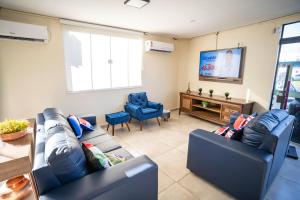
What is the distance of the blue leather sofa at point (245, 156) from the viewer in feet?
5.07

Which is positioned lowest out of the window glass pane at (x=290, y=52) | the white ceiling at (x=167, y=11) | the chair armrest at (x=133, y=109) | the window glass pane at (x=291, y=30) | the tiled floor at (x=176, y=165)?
the tiled floor at (x=176, y=165)

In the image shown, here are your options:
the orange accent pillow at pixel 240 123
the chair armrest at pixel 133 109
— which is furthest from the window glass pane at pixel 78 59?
the orange accent pillow at pixel 240 123

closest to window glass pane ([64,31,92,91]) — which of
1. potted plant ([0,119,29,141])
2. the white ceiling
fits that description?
the white ceiling

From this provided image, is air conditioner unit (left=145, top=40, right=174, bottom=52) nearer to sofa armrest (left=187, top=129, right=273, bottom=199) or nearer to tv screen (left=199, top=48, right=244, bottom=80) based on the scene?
tv screen (left=199, top=48, right=244, bottom=80)

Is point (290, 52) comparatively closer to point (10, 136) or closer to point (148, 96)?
point (148, 96)

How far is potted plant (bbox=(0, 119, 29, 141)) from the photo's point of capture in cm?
155

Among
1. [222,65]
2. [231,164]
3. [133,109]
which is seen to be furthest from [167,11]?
[231,164]

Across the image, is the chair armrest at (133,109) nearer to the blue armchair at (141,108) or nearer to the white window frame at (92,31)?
the blue armchair at (141,108)

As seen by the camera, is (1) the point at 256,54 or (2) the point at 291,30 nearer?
(2) the point at 291,30

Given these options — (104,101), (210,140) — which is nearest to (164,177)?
(210,140)

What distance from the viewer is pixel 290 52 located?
Result: 3178mm

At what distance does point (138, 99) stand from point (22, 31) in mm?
2731

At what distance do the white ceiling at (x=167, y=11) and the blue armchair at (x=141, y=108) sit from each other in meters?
1.82

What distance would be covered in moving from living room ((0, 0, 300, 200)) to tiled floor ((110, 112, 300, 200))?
0.06ft
